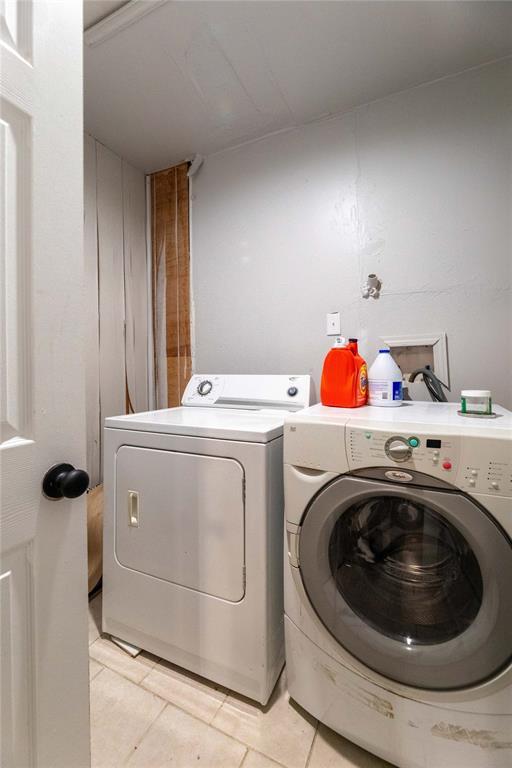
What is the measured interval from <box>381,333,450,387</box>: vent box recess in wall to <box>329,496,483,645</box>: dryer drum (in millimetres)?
826

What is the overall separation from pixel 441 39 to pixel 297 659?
93.8 inches

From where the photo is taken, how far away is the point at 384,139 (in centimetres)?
159

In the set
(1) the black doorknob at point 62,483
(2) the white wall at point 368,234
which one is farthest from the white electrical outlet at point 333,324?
(1) the black doorknob at point 62,483

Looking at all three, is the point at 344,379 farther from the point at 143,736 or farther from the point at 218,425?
the point at 143,736

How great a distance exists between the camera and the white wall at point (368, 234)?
1425mm

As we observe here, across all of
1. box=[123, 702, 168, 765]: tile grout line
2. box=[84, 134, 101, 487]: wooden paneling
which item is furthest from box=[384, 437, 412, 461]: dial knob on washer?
box=[84, 134, 101, 487]: wooden paneling

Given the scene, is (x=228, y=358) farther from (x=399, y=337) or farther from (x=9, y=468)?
(x=9, y=468)

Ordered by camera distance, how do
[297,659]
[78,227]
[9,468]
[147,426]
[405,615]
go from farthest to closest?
[147,426]
[297,659]
[405,615]
[78,227]
[9,468]

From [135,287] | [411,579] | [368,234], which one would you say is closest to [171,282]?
[135,287]

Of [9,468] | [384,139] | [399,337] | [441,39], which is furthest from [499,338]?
[9,468]

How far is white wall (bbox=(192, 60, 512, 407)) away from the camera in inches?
56.1

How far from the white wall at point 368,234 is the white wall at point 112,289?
0.41 meters

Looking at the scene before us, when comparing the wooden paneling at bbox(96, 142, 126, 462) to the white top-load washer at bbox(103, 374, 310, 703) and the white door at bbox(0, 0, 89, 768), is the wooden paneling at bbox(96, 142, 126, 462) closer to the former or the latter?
the white top-load washer at bbox(103, 374, 310, 703)

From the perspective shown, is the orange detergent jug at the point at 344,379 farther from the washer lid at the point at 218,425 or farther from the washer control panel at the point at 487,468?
the washer control panel at the point at 487,468
